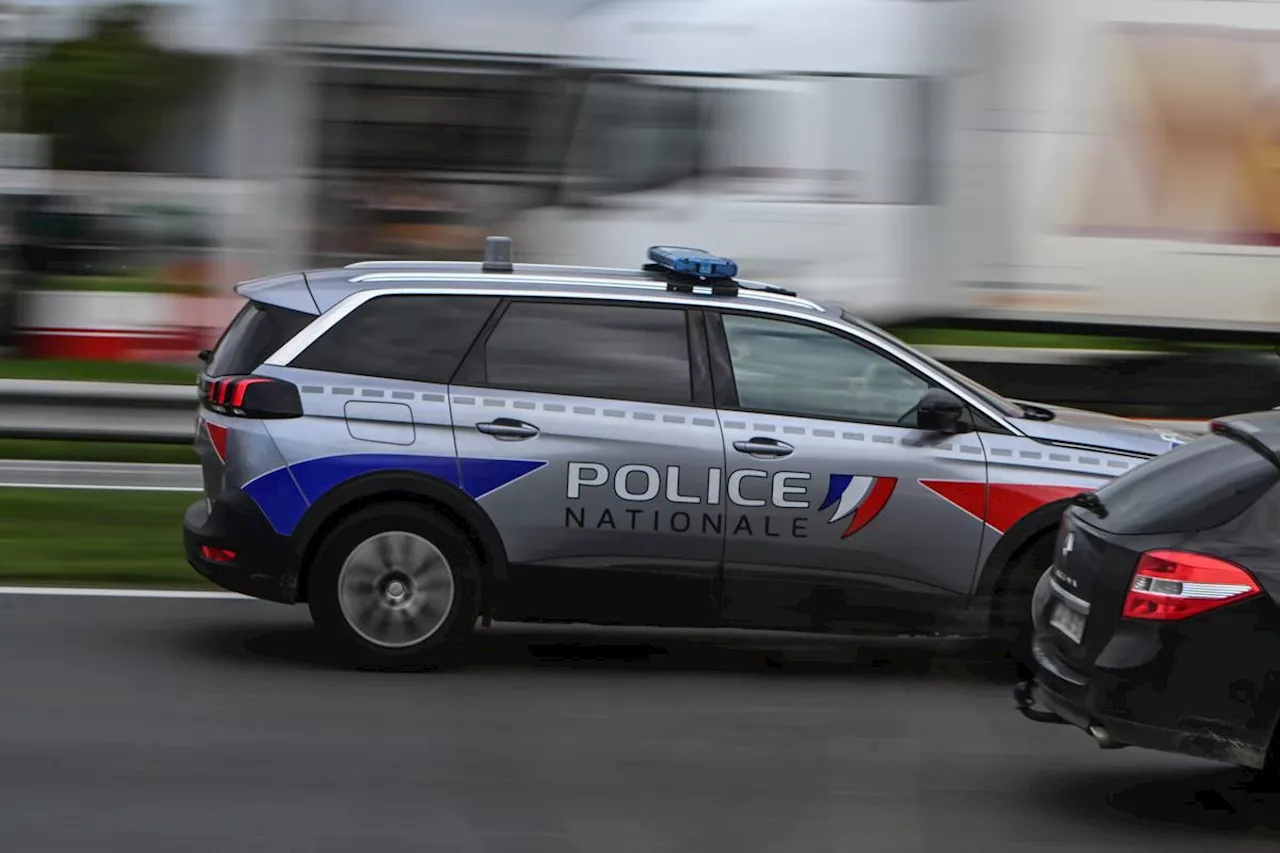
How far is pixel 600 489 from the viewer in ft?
23.3

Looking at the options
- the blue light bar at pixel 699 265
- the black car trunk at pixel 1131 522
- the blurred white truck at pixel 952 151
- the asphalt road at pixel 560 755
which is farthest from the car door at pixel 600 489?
the blurred white truck at pixel 952 151

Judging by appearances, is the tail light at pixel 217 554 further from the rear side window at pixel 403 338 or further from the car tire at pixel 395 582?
the rear side window at pixel 403 338

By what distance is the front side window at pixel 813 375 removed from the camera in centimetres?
721

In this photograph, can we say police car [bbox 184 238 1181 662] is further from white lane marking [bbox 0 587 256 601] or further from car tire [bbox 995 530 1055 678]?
white lane marking [bbox 0 587 256 601]

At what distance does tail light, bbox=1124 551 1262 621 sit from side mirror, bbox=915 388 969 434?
190 centimetres

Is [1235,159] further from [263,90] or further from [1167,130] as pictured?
[263,90]

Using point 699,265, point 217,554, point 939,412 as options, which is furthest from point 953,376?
point 217,554

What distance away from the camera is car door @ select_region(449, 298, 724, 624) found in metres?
7.09

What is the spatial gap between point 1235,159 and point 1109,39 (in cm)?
126

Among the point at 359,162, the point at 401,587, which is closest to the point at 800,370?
the point at 401,587

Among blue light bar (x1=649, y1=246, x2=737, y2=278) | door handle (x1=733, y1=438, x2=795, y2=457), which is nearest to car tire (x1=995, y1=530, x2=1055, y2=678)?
door handle (x1=733, y1=438, x2=795, y2=457)

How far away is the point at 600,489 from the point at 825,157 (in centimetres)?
750

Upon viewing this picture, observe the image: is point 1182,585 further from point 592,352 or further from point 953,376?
point 592,352

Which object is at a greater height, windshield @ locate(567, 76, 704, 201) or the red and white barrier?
windshield @ locate(567, 76, 704, 201)
